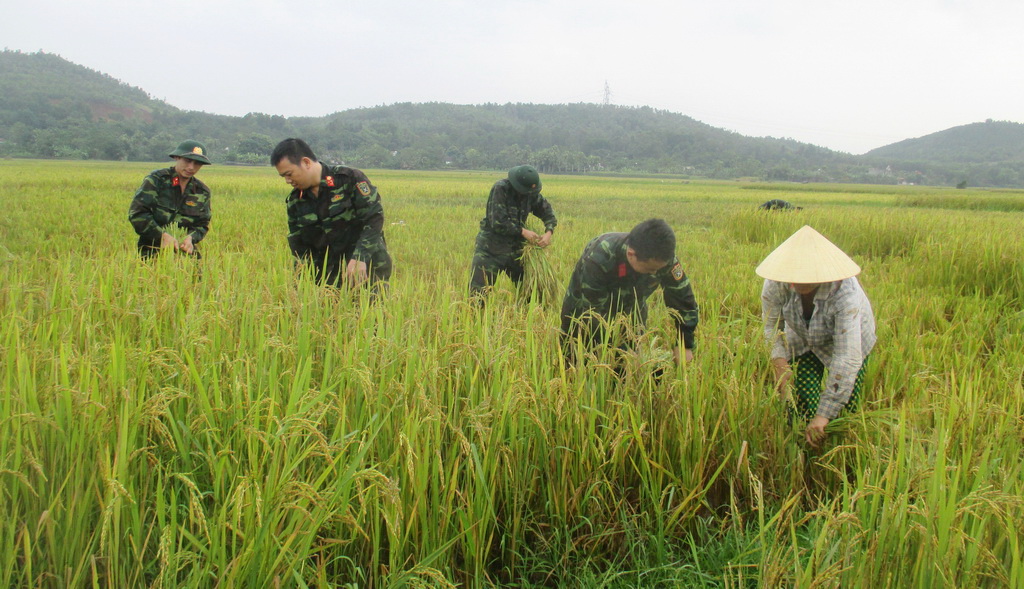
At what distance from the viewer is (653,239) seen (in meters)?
2.71

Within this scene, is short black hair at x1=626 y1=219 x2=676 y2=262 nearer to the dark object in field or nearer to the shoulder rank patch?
the shoulder rank patch

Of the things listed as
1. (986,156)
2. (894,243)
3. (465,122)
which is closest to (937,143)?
(986,156)

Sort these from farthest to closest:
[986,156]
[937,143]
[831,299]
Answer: [937,143] → [986,156] → [831,299]

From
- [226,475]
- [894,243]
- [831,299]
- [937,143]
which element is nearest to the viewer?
[226,475]

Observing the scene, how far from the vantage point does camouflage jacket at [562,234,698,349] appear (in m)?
3.08

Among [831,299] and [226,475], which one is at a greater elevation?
[831,299]

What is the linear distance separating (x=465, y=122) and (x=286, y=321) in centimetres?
10798

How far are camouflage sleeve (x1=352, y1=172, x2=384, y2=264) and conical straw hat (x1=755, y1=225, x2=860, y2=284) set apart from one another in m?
2.62

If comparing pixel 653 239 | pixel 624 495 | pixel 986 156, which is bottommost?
pixel 624 495

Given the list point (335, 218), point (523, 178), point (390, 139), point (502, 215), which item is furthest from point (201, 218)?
point (390, 139)

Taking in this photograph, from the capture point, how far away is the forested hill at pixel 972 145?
143875mm

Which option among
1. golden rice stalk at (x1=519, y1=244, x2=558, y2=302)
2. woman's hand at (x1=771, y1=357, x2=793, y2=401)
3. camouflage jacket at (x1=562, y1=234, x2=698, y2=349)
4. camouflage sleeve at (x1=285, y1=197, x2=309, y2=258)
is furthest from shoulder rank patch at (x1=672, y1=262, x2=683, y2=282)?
camouflage sleeve at (x1=285, y1=197, x2=309, y2=258)

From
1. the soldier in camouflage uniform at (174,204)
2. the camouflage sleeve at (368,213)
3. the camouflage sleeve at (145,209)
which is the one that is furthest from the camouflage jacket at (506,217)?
the camouflage sleeve at (145,209)

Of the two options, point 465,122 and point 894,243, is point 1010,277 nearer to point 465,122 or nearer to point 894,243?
point 894,243
